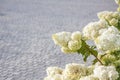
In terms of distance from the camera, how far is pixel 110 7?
434 inches

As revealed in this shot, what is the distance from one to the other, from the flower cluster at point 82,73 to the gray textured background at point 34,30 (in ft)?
8.49

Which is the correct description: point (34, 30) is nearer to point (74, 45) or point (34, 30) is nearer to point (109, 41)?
point (74, 45)

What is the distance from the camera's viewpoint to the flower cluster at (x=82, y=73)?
147cm

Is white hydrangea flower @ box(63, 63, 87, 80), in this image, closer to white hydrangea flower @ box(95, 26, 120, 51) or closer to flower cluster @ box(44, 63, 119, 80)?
flower cluster @ box(44, 63, 119, 80)

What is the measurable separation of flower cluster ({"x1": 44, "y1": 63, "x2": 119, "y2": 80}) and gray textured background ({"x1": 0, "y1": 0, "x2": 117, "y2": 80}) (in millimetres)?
2587

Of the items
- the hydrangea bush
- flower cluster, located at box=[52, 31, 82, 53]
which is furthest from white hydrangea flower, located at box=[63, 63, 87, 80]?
flower cluster, located at box=[52, 31, 82, 53]

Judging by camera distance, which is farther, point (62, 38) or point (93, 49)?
point (93, 49)

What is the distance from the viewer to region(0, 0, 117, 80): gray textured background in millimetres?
4805

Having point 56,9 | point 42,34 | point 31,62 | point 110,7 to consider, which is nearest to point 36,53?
point 31,62

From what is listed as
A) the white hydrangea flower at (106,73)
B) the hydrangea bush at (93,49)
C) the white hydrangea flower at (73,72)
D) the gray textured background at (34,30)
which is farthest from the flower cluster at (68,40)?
the gray textured background at (34,30)

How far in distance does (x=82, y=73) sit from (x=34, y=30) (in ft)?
18.2

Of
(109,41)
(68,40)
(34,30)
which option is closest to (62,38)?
(68,40)

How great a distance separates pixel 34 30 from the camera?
23.4 feet

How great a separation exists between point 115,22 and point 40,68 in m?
2.69
